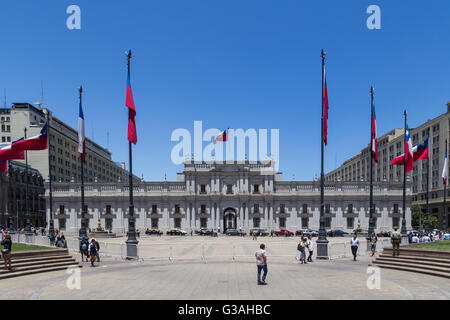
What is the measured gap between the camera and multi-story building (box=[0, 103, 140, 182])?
8100cm

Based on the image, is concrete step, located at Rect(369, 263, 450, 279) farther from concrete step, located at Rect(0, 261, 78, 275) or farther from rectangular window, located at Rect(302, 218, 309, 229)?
rectangular window, located at Rect(302, 218, 309, 229)

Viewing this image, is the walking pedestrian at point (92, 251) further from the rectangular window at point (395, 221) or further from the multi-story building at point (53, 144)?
the rectangular window at point (395, 221)

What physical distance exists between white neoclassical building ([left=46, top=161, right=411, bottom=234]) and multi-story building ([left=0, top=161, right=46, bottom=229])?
8271 mm

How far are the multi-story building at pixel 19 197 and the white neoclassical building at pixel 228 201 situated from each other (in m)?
8.27

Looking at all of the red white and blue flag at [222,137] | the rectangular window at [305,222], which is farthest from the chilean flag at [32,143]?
the rectangular window at [305,222]

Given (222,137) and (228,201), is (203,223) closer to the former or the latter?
(228,201)

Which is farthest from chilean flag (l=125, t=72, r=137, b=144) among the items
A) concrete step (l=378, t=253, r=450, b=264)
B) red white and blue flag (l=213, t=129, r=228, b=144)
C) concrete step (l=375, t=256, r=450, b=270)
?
red white and blue flag (l=213, t=129, r=228, b=144)
